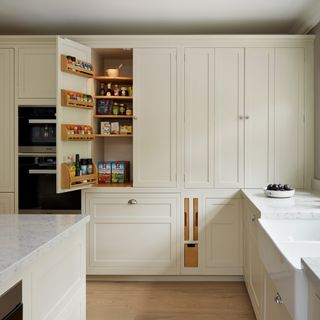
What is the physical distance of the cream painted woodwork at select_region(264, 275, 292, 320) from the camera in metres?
1.79

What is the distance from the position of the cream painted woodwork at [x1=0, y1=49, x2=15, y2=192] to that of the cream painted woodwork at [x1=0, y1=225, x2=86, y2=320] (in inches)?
76.5

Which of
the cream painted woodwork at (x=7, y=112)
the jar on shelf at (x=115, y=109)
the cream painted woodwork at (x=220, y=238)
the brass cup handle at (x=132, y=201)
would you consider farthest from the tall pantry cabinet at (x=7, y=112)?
the cream painted woodwork at (x=220, y=238)

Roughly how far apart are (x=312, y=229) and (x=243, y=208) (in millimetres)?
1226

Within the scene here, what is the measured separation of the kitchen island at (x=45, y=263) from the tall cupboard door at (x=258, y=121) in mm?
2062

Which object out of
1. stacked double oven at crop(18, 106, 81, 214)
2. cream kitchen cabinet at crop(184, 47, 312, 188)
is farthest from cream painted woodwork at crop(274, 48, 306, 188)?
stacked double oven at crop(18, 106, 81, 214)

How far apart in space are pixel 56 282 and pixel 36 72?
99.0 inches

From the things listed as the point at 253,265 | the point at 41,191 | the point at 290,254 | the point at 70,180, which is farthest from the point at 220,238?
the point at 290,254

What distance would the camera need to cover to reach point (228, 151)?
370cm

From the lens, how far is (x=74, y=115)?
3.51m

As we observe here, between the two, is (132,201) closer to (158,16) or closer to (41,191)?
(41,191)

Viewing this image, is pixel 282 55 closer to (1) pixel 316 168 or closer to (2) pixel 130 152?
(1) pixel 316 168

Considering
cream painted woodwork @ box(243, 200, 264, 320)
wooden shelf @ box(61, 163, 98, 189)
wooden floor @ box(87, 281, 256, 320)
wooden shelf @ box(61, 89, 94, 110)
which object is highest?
wooden shelf @ box(61, 89, 94, 110)

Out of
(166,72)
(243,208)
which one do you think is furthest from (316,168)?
Answer: (166,72)

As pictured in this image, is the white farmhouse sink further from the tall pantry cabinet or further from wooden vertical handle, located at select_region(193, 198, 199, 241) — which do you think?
the tall pantry cabinet
